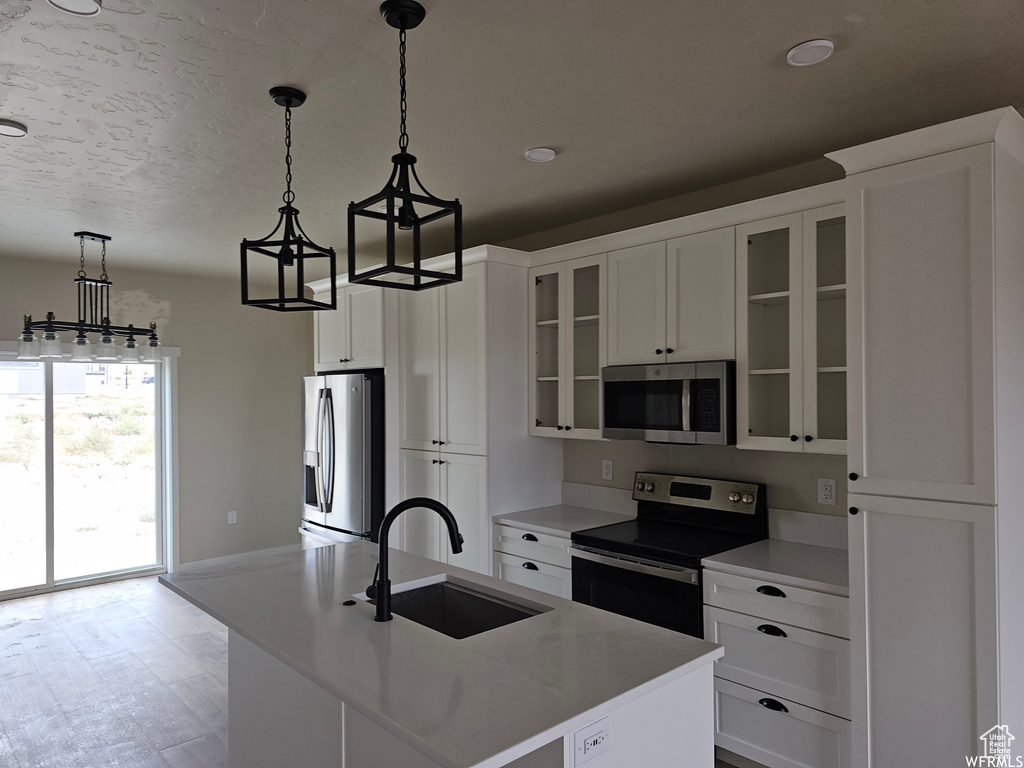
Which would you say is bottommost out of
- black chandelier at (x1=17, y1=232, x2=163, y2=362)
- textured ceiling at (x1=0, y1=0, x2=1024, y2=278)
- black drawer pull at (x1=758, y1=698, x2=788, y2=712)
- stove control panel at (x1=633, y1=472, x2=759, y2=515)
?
black drawer pull at (x1=758, y1=698, x2=788, y2=712)

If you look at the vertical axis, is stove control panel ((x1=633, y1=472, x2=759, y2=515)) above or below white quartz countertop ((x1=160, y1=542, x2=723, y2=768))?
above

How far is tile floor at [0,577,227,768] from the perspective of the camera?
2.94 m

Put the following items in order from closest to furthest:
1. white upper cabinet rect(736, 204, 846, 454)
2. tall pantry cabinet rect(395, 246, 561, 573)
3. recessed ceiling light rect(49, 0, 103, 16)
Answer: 1. recessed ceiling light rect(49, 0, 103, 16)
2. white upper cabinet rect(736, 204, 846, 454)
3. tall pantry cabinet rect(395, 246, 561, 573)

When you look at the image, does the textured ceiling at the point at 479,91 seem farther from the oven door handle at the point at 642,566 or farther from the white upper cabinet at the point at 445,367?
the oven door handle at the point at 642,566

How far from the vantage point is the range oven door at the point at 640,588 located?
2.81 metres

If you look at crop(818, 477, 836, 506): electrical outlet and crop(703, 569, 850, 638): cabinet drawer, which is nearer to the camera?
crop(703, 569, 850, 638): cabinet drawer

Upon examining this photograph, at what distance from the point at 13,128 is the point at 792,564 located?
11.4 ft

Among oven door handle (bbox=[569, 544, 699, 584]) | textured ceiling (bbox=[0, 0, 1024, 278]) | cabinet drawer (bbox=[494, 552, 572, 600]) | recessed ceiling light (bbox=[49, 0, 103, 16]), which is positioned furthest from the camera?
cabinet drawer (bbox=[494, 552, 572, 600])

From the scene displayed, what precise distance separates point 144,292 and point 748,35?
5.29 metres

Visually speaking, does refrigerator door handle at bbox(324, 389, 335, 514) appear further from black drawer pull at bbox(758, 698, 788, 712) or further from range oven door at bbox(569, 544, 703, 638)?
black drawer pull at bbox(758, 698, 788, 712)

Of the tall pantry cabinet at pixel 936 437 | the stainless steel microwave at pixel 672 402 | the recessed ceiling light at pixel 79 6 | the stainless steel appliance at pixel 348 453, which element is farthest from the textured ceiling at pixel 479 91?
the stainless steel appliance at pixel 348 453

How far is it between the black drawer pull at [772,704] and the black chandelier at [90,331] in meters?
4.13

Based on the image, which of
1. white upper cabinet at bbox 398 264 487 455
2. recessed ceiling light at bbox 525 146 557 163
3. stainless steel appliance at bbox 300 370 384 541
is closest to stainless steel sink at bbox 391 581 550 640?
white upper cabinet at bbox 398 264 487 455

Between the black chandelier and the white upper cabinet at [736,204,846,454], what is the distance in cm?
373
